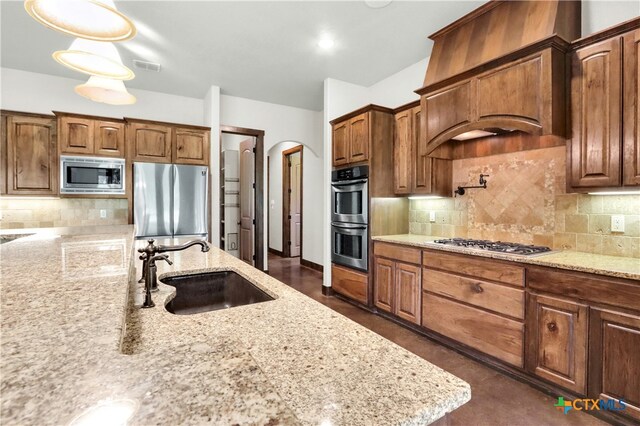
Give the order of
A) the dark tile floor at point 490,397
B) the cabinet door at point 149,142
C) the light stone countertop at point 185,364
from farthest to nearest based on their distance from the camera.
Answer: the cabinet door at point 149,142, the dark tile floor at point 490,397, the light stone countertop at point 185,364

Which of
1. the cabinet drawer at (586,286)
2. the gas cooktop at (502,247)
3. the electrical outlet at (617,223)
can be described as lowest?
the cabinet drawer at (586,286)

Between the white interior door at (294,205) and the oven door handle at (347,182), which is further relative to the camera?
the white interior door at (294,205)

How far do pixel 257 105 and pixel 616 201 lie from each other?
4719 mm

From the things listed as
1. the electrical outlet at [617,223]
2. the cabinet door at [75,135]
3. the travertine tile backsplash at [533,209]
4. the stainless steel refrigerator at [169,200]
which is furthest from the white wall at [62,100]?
the electrical outlet at [617,223]

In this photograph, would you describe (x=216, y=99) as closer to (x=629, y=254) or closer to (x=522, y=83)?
(x=522, y=83)

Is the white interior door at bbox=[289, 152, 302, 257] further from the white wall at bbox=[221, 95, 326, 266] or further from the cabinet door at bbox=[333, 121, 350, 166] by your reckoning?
the cabinet door at bbox=[333, 121, 350, 166]

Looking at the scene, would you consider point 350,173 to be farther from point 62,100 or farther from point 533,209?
point 62,100

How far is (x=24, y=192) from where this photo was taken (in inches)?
148

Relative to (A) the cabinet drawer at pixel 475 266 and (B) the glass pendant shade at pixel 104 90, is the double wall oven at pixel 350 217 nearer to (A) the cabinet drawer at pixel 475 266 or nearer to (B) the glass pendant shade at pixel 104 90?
(A) the cabinet drawer at pixel 475 266

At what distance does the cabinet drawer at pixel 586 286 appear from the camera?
170 centimetres

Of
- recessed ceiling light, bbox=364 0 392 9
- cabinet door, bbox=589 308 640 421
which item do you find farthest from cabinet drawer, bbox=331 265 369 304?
recessed ceiling light, bbox=364 0 392 9

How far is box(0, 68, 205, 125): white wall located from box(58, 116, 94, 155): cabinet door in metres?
0.50

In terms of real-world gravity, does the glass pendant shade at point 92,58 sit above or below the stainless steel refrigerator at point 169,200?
above

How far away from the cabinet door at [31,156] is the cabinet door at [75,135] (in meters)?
0.19
